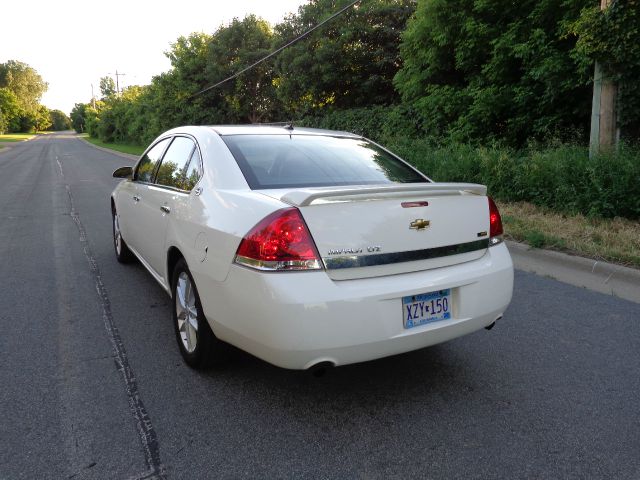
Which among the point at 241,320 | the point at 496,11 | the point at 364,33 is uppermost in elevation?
the point at 364,33

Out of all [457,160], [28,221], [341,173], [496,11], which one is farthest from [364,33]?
[341,173]

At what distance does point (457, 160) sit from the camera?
31.8 ft

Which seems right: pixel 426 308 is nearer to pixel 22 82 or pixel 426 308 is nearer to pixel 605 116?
pixel 605 116

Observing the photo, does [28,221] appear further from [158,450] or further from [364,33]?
[364,33]

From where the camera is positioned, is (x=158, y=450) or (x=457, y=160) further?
(x=457, y=160)

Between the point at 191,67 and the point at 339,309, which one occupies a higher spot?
the point at 191,67

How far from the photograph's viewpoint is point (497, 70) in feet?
40.0

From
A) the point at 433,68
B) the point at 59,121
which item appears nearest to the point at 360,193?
the point at 433,68

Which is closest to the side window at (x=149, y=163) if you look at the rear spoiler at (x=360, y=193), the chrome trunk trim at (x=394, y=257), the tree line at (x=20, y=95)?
the rear spoiler at (x=360, y=193)

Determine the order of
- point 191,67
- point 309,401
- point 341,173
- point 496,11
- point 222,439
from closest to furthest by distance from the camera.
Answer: point 222,439, point 309,401, point 341,173, point 496,11, point 191,67

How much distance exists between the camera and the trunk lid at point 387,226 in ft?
8.30

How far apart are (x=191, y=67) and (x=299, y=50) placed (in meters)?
13.0

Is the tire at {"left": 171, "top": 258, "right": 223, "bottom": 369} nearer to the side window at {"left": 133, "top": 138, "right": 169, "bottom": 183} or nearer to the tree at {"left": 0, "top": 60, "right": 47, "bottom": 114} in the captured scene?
the side window at {"left": 133, "top": 138, "right": 169, "bottom": 183}

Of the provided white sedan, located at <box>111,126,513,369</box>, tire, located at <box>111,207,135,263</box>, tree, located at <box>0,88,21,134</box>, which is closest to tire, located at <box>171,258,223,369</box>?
white sedan, located at <box>111,126,513,369</box>
